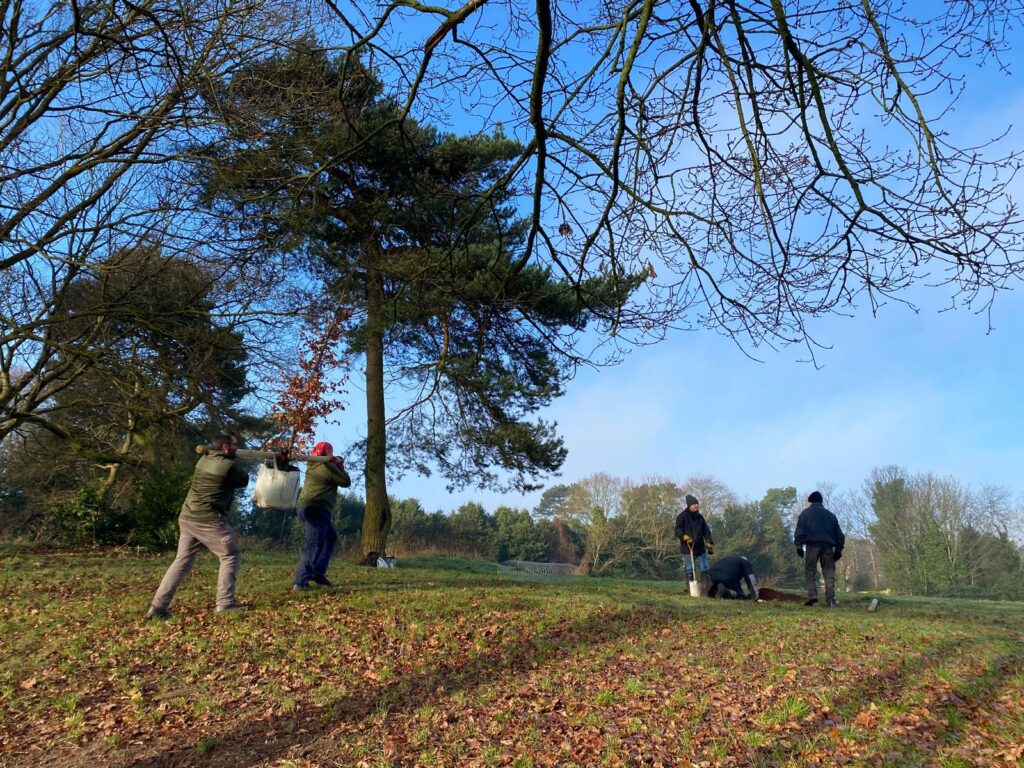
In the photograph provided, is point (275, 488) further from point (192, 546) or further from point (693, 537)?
point (693, 537)

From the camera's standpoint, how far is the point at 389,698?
18.1 feet

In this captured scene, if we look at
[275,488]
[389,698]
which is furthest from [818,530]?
[275,488]

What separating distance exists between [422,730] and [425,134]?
12123 mm

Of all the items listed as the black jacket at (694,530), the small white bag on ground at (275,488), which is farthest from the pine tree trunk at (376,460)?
the small white bag on ground at (275,488)

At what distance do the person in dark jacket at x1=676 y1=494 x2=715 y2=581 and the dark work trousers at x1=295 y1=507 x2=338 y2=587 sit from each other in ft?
20.6

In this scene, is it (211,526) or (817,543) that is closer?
(211,526)

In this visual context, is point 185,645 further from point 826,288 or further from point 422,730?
point 826,288

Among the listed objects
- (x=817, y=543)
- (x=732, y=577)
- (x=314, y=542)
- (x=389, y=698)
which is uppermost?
(x=817, y=543)

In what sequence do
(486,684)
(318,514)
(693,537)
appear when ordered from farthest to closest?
1. (693,537)
2. (318,514)
3. (486,684)

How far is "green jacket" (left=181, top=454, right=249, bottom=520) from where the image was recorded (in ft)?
25.3

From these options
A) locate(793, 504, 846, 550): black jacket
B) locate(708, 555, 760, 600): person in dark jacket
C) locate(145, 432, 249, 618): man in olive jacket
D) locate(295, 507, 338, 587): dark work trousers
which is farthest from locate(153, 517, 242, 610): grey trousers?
locate(793, 504, 846, 550): black jacket

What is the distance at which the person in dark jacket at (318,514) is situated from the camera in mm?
9031

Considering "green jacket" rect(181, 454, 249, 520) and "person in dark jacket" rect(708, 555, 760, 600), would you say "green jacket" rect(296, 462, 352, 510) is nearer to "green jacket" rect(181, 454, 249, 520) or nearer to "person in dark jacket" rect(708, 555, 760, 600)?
"green jacket" rect(181, 454, 249, 520)

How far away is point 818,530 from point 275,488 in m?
8.39
